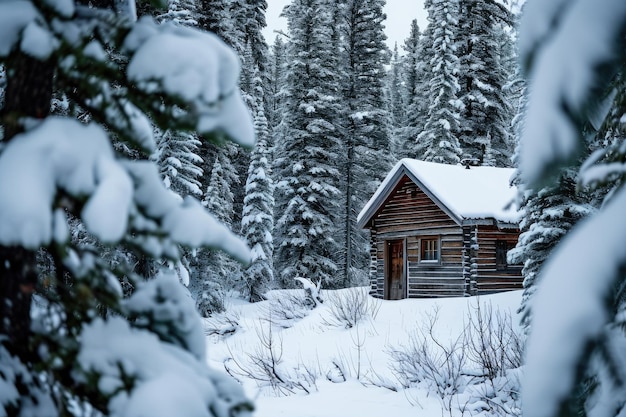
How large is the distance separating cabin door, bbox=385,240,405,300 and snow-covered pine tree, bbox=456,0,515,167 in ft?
39.4

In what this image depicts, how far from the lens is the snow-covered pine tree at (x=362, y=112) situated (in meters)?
Answer: 29.8

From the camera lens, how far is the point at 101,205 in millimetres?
1122

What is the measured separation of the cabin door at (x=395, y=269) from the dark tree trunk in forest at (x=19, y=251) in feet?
62.6

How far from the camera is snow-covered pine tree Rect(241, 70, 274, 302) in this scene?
23.9m

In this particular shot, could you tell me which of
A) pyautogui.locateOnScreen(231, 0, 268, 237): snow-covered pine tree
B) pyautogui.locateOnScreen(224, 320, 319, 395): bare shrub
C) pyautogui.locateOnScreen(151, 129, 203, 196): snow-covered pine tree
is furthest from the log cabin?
pyautogui.locateOnScreen(231, 0, 268, 237): snow-covered pine tree

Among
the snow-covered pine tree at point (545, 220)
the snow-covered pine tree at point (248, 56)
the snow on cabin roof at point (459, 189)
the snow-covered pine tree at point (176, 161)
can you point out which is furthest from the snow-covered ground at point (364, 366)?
the snow-covered pine tree at point (248, 56)

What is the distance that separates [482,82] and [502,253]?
632 inches

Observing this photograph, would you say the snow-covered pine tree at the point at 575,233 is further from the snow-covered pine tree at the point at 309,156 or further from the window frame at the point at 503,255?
the snow-covered pine tree at the point at 309,156

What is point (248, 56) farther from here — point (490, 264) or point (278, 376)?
point (278, 376)

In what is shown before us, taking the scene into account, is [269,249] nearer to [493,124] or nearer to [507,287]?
[507,287]

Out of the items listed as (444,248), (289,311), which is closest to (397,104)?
(444,248)

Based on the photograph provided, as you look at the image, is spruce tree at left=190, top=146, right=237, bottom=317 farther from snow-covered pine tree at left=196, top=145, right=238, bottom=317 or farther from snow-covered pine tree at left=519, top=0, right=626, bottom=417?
snow-covered pine tree at left=519, top=0, right=626, bottom=417

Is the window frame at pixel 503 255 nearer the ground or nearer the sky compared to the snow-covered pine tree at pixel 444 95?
nearer the ground

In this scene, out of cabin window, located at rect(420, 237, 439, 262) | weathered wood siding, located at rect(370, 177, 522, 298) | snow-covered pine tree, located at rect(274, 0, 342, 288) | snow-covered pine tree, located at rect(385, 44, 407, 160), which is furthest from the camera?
snow-covered pine tree, located at rect(385, 44, 407, 160)
